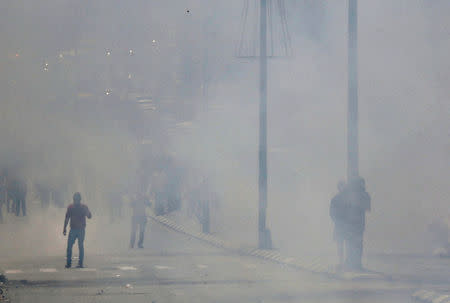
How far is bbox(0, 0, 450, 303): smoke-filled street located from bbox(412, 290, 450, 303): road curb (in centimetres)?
5

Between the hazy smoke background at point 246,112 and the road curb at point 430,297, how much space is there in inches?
201

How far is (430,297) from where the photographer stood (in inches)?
374

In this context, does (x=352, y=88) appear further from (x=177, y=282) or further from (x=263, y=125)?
(x=263, y=125)

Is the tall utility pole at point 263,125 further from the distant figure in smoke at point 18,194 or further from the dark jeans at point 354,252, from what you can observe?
the distant figure in smoke at point 18,194

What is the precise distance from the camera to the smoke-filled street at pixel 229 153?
40.3ft

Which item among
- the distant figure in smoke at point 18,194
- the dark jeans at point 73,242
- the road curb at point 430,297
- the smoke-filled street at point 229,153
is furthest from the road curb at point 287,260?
the distant figure in smoke at point 18,194

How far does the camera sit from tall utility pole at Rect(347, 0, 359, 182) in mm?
12656

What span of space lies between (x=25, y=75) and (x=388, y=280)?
15428 mm

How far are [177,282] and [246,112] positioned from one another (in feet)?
51.5

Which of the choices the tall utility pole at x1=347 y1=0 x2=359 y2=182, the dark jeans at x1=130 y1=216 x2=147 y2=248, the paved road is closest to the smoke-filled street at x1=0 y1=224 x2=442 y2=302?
the paved road

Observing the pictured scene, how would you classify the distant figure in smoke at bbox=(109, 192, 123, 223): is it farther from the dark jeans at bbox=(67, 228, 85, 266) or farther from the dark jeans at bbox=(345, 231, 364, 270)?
the dark jeans at bbox=(345, 231, 364, 270)

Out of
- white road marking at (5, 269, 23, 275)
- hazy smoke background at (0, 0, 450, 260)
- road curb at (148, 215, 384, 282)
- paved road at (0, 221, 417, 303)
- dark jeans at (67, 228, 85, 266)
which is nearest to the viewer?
paved road at (0, 221, 417, 303)

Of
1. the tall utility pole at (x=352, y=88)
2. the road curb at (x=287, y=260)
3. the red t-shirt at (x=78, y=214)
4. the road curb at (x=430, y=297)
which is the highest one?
the tall utility pole at (x=352, y=88)

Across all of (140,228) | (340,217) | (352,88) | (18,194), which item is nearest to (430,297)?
(340,217)
